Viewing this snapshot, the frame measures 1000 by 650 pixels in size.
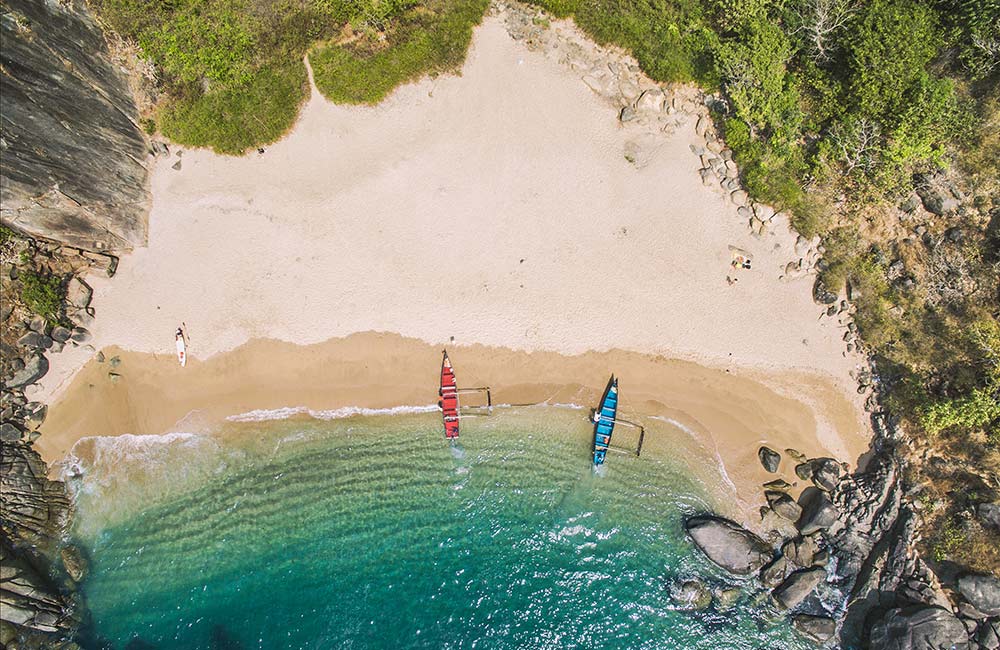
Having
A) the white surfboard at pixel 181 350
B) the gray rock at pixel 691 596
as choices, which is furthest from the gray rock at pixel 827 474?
the white surfboard at pixel 181 350

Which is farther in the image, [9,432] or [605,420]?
[9,432]

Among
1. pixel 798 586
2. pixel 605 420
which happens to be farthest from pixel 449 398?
pixel 798 586

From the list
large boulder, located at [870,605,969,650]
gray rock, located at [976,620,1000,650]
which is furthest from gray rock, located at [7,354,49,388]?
gray rock, located at [976,620,1000,650]

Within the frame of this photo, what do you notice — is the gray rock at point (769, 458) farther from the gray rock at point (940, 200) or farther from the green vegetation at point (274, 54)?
the green vegetation at point (274, 54)

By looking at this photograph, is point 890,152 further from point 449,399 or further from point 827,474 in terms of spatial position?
point 449,399

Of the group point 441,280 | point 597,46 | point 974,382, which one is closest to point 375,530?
point 441,280

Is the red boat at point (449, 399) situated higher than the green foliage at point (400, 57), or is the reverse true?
the green foliage at point (400, 57)

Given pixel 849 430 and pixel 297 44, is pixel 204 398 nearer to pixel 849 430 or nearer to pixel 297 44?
pixel 297 44
